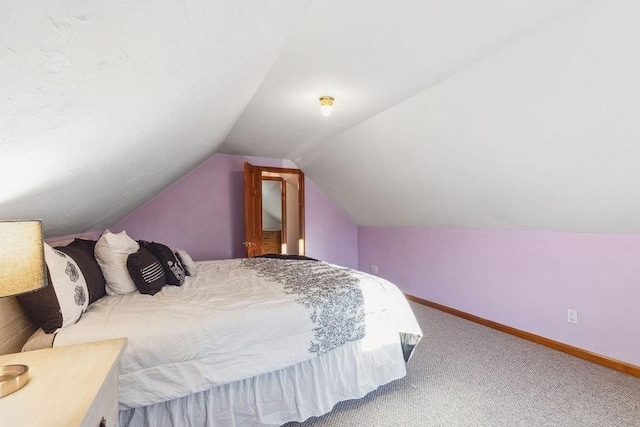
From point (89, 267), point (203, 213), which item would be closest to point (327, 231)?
point (203, 213)

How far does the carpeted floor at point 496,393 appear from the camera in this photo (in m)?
1.85

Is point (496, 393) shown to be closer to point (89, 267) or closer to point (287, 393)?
point (287, 393)

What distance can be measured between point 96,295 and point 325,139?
2765 mm

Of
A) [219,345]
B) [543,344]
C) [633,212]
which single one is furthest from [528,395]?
[219,345]

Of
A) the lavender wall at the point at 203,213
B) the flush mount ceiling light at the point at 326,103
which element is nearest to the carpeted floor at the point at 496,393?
the flush mount ceiling light at the point at 326,103

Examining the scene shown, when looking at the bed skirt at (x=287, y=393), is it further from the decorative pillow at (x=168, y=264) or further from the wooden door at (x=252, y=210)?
the wooden door at (x=252, y=210)

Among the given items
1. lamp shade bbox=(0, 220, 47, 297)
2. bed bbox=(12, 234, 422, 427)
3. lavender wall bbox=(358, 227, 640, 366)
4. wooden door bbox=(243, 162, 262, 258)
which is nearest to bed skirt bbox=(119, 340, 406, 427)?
bed bbox=(12, 234, 422, 427)

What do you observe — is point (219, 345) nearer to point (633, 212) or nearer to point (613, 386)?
point (613, 386)

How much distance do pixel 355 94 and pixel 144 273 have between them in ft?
6.55

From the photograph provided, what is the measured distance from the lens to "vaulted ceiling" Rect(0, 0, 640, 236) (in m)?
0.76

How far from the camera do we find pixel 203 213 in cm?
434

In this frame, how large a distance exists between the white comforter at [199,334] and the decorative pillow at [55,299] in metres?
0.06

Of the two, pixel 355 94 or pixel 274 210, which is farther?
pixel 274 210

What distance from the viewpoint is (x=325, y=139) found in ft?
12.4
